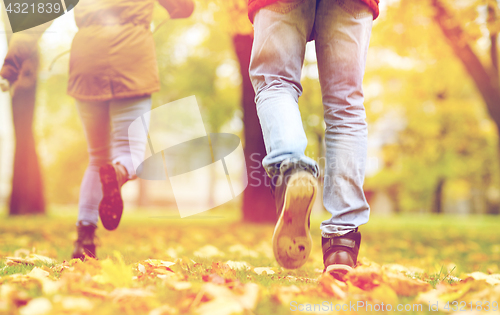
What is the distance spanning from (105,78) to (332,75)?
137 centimetres

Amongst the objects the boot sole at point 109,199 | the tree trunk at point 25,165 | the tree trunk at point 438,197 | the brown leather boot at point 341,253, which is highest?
the boot sole at point 109,199

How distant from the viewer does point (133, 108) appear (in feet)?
7.93

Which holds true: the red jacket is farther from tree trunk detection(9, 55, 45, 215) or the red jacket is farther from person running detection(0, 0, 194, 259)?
tree trunk detection(9, 55, 45, 215)

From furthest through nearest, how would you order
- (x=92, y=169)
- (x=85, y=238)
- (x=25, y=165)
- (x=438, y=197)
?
1. (x=438, y=197)
2. (x=25, y=165)
3. (x=92, y=169)
4. (x=85, y=238)

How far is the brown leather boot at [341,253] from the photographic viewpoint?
1592mm

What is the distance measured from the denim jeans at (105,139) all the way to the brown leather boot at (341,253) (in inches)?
49.7

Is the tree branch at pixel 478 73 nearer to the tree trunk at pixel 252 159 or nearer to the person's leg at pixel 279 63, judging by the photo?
the tree trunk at pixel 252 159

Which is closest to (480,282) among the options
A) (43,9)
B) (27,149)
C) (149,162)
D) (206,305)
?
(206,305)

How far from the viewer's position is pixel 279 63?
1.68m

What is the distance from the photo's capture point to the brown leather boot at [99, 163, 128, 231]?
209 centimetres

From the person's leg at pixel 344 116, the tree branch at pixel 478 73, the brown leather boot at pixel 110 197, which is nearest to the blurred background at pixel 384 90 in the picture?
the tree branch at pixel 478 73

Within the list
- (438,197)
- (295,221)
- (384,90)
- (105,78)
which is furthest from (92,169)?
(438,197)

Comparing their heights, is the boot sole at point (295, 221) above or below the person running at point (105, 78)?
below

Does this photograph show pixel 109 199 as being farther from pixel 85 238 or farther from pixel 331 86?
pixel 331 86
